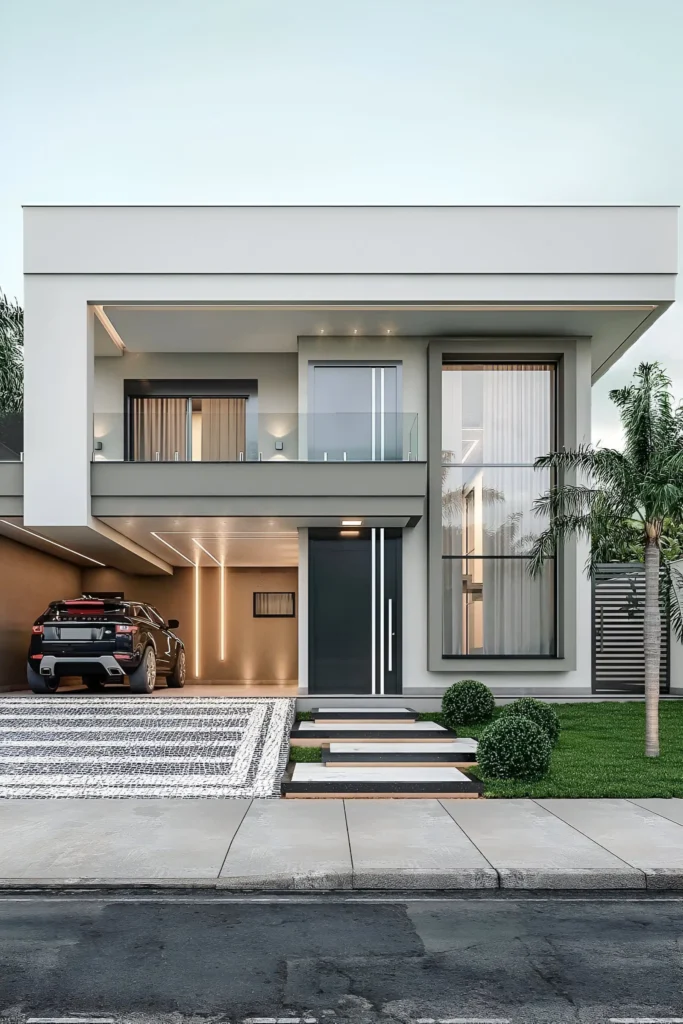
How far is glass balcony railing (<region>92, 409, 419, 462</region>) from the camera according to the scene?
14.2m

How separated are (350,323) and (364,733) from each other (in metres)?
7.26

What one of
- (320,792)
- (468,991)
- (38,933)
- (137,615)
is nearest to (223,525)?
(137,615)

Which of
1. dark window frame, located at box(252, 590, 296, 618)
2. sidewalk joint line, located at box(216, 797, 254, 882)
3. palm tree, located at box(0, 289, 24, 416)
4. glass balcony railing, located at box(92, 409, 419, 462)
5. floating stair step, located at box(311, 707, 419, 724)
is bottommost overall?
floating stair step, located at box(311, 707, 419, 724)

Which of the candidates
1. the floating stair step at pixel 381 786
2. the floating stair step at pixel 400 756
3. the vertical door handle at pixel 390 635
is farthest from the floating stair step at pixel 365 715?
the floating stair step at pixel 381 786

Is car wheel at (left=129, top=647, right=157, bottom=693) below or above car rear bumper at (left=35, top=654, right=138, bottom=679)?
below

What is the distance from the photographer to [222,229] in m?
14.4

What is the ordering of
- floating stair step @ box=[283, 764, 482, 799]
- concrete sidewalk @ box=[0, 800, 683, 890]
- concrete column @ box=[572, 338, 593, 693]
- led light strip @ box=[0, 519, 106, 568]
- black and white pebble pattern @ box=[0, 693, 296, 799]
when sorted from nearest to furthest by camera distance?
1. concrete sidewalk @ box=[0, 800, 683, 890]
2. floating stair step @ box=[283, 764, 482, 799]
3. black and white pebble pattern @ box=[0, 693, 296, 799]
4. led light strip @ box=[0, 519, 106, 568]
5. concrete column @ box=[572, 338, 593, 693]

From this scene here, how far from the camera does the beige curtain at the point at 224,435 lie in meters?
14.3

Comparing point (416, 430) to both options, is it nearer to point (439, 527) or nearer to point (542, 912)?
point (439, 527)

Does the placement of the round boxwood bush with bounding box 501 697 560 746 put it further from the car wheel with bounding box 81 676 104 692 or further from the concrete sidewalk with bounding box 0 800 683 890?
the car wheel with bounding box 81 676 104 692

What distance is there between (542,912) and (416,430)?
32.6 feet

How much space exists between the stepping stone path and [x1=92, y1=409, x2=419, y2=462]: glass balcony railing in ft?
14.1

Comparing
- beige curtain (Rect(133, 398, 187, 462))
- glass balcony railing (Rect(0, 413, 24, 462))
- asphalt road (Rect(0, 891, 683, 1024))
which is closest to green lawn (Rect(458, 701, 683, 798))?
asphalt road (Rect(0, 891, 683, 1024))

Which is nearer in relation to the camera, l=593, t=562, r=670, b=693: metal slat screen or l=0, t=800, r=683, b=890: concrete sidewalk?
l=0, t=800, r=683, b=890: concrete sidewalk
